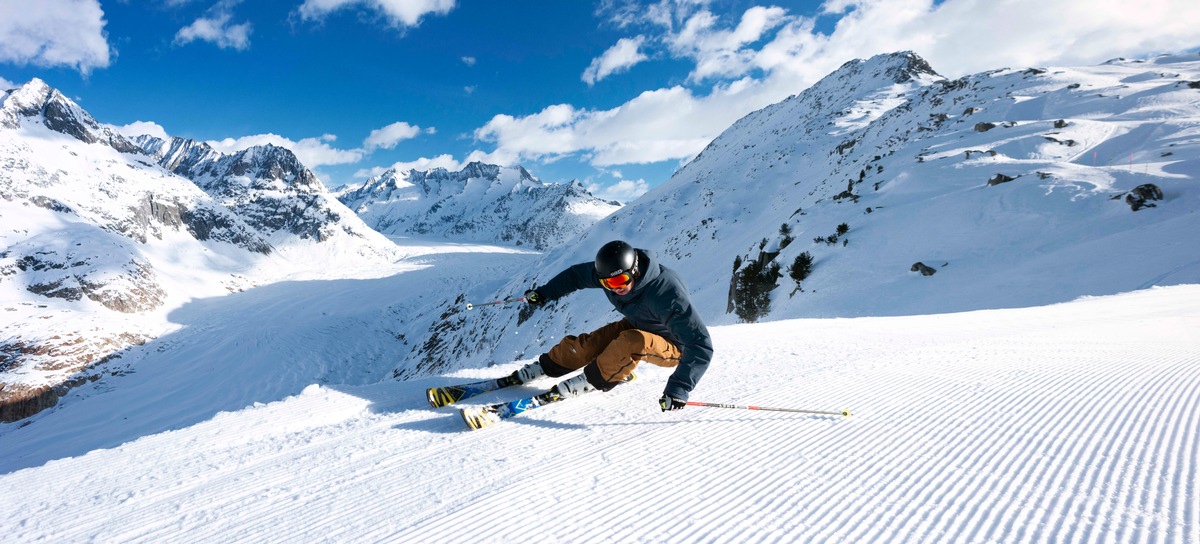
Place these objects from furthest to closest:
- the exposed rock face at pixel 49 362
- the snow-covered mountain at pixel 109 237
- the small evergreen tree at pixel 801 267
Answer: the snow-covered mountain at pixel 109 237 < the exposed rock face at pixel 49 362 < the small evergreen tree at pixel 801 267

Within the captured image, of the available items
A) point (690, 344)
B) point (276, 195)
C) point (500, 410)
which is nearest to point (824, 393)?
point (690, 344)

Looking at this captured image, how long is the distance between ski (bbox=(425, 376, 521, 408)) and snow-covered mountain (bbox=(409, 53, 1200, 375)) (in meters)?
12.2

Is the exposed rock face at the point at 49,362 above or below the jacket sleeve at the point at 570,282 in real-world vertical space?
above

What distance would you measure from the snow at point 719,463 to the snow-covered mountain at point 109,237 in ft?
170

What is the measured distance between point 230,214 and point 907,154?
134391mm

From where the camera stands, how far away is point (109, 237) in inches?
2741

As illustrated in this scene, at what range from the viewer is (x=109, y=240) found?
68.1 metres

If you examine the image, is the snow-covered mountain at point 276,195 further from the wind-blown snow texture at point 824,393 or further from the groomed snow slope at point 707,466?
the groomed snow slope at point 707,466

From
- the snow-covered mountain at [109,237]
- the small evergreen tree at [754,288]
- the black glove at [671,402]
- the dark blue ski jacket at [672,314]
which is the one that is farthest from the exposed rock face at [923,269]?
the snow-covered mountain at [109,237]

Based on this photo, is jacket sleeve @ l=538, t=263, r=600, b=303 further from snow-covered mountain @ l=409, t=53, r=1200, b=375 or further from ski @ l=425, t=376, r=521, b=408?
snow-covered mountain @ l=409, t=53, r=1200, b=375

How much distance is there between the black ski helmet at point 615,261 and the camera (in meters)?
4.32

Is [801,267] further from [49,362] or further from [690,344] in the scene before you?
[49,362]

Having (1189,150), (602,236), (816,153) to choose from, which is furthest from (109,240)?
(1189,150)

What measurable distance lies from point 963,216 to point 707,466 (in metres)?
20.2
